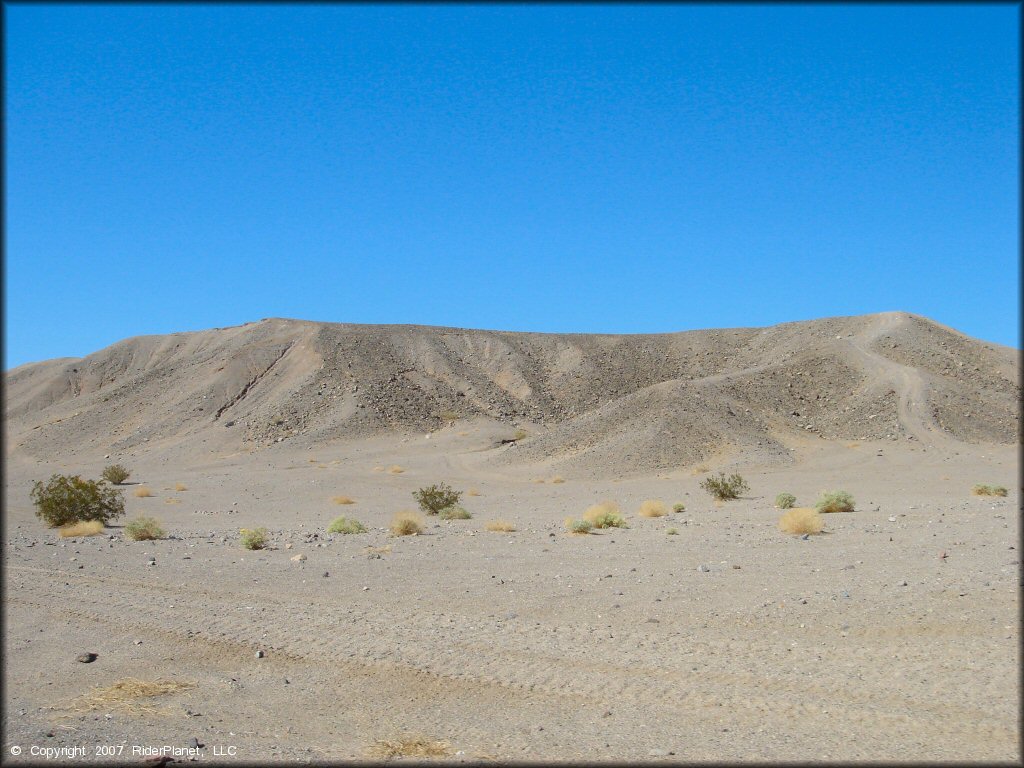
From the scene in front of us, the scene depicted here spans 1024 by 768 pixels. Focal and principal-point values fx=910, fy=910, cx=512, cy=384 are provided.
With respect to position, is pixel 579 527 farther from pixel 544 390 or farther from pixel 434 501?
pixel 544 390

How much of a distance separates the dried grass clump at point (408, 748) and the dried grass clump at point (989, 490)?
90.5ft

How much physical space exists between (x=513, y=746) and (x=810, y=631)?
5.63 meters

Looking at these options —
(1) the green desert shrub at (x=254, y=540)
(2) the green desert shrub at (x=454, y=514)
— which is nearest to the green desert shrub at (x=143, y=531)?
(1) the green desert shrub at (x=254, y=540)

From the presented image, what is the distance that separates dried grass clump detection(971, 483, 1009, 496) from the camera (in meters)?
31.0

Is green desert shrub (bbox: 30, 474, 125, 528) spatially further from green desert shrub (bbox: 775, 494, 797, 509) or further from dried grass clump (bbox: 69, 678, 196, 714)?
green desert shrub (bbox: 775, 494, 797, 509)

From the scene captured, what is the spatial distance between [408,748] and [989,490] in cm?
2820

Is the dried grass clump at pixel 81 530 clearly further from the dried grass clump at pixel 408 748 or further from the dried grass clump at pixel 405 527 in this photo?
the dried grass clump at pixel 408 748

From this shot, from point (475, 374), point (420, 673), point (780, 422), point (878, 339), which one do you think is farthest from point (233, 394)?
point (420, 673)

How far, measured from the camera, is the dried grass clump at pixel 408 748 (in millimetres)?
8841

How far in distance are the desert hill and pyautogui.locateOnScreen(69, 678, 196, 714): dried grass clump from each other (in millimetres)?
39713

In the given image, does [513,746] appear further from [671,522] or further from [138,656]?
[671,522]

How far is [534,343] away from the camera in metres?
92.9

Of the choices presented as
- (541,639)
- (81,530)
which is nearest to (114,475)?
(81,530)

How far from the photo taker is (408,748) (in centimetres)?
904
